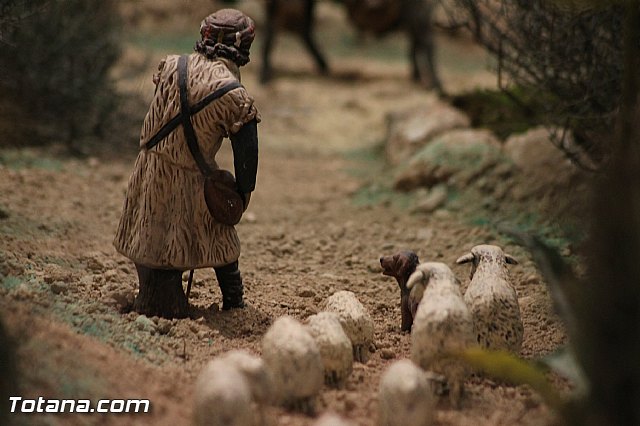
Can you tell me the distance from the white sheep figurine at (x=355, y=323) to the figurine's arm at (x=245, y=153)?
589mm

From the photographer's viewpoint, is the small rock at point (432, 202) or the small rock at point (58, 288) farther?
the small rock at point (432, 202)

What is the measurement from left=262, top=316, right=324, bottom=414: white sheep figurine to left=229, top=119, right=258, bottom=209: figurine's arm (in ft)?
2.78

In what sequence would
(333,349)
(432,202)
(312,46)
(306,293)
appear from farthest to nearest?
(312,46)
(432,202)
(306,293)
(333,349)

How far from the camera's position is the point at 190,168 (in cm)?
368

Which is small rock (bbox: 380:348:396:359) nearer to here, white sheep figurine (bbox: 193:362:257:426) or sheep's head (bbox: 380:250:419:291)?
sheep's head (bbox: 380:250:419:291)

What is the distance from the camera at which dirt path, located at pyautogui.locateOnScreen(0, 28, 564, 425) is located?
9.68 ft

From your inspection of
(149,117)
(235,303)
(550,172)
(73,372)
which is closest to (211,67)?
(149,117)

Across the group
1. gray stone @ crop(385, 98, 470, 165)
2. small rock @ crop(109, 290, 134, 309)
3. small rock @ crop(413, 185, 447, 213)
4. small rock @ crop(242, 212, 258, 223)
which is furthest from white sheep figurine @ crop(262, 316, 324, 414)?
gray stone @ crop(385, 98, 470, 165)

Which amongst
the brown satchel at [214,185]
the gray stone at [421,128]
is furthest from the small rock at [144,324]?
the gray stone at [421,128]

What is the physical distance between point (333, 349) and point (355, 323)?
1.13 feet

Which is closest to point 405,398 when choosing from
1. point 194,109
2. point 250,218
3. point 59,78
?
point 194,109

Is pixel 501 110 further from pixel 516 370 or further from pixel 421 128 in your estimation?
pixel 516 370

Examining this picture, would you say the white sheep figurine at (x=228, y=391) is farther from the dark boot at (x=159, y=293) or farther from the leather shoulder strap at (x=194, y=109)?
the leather shoulder strap at (x=194, y=109)

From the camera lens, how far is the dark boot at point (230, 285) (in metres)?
3.93
